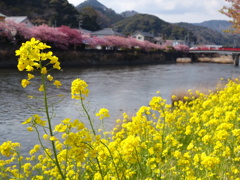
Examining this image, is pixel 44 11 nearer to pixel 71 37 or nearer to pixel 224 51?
pixel 71 37

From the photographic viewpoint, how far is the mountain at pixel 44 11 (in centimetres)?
6594

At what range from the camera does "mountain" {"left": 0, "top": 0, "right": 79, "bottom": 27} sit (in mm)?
65938

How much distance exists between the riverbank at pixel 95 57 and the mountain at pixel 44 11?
26841 millimetres

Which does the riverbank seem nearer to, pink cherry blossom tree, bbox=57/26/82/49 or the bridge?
pink cherry blossom tree, bbox=57/26/82/49

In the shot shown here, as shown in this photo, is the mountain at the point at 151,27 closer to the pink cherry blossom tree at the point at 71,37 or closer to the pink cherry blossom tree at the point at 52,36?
the pink cherry blossom tree at the point at 71,37

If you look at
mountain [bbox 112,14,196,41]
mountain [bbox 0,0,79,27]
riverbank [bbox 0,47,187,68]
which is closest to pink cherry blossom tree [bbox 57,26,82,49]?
riverbank [bbox 0,47,187,68]

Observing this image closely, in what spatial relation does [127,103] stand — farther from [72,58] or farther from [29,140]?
[72,58]

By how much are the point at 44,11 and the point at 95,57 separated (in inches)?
1630

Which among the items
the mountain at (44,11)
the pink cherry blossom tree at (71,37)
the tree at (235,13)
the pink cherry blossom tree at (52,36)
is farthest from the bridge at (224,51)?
the tree at (235,13)

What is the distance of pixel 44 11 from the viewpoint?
74062 millimetres

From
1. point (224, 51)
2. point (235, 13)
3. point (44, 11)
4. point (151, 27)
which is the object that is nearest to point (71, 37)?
point (235, 13)

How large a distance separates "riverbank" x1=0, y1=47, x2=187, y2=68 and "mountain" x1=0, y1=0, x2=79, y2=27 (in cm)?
2684

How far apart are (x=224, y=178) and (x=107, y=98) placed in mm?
12278

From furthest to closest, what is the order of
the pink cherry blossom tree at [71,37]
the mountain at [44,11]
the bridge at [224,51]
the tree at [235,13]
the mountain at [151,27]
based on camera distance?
the mountain at [151,27]
the mountain at [44,11]
the bridge at [224,51]
the pink cherry blossom tree at [71,37]
the tree at [235,13]
